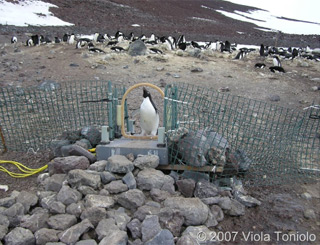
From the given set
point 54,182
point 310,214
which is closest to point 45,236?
point 54,182

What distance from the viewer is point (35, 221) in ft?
6.93

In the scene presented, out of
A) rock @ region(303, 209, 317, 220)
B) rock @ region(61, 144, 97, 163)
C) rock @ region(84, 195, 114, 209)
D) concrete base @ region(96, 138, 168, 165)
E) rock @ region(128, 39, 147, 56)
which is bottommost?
rock @ region(303, 209, 317, 220)

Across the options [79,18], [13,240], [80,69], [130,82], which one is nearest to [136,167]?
[13,240]

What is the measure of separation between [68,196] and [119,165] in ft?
1.54

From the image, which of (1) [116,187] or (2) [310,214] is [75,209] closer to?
(1) [116,187]

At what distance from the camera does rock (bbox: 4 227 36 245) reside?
1.95 meters

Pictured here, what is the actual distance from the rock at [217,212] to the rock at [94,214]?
791mm

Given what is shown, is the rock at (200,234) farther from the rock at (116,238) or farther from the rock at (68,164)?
the rock at (68,164)

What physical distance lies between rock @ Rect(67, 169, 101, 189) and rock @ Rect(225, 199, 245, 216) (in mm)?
1022

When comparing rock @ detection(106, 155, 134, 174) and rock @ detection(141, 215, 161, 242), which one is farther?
rock @ detection(106, 155, 134, 174)

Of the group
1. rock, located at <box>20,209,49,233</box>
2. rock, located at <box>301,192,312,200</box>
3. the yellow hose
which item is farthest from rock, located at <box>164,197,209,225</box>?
the yellow hose

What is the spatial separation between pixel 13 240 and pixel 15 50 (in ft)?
28.4

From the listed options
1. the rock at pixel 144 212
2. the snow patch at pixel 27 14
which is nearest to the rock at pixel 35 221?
the rock at pixel 144 212

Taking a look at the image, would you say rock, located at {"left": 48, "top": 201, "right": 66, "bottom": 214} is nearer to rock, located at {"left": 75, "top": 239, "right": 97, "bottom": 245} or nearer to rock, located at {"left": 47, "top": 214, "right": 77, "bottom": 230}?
rock, located at {"left": 47, "top": 214, "right": 77, "bottom": 230}
